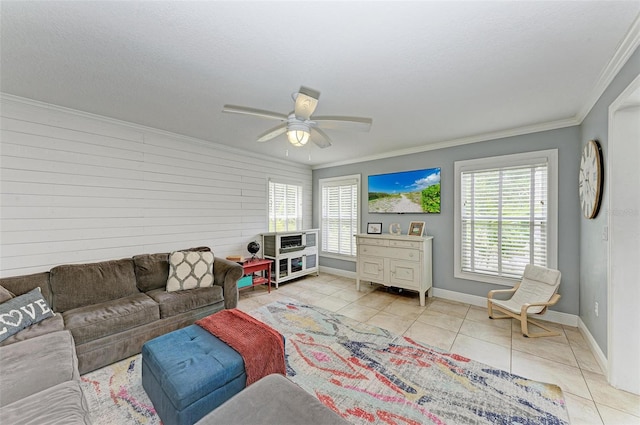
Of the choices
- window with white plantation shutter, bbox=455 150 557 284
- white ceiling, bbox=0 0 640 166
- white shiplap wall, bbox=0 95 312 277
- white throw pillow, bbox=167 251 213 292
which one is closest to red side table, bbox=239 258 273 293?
white shiplap wall, bbox=0 95 312 277

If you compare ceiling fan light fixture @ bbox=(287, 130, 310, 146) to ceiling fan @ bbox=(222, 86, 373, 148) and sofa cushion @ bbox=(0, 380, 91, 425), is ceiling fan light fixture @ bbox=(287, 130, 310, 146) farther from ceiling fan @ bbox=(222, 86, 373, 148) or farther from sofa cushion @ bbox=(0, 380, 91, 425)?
sofa cushion @ bbox=(0, 380, 91, 425)

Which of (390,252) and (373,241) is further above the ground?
(373,241)

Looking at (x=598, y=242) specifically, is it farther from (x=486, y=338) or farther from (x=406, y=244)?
(x=406, y=244)

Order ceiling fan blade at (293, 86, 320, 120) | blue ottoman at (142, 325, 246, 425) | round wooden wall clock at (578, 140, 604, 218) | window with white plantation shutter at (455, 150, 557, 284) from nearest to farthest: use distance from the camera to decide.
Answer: blue ottoman at (142, 325, 246, 425) → ceiling fan blade at (293, 86, 320, 120) → round wooden wall clock at (578, 140, 604, 218) → window with white plantation shutter at (455, 150, 557, 284)

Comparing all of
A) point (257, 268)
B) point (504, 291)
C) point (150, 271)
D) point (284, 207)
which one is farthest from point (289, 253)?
point (504, 291)

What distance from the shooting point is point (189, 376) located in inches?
62.9

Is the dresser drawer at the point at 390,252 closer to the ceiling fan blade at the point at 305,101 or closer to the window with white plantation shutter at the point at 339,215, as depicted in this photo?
the window with white plantation shutter at the point at 339,215

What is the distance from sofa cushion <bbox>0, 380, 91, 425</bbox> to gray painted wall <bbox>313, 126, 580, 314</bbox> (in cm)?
436

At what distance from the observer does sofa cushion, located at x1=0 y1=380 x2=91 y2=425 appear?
1165 millimetres

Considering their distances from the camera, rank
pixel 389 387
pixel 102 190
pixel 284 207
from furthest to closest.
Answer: pixel 284 207 → pixel 102 190 → pixel 389 387

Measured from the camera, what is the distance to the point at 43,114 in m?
2.70

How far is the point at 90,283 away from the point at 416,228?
454cm

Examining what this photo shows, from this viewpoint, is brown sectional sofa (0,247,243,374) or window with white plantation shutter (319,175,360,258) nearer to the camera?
brown sectional sofa (0,247,243,374)

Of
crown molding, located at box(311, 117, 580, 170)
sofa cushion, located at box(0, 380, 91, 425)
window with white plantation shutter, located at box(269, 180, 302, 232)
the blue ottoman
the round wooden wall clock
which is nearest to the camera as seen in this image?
sofa cushion, located at box(0, 380, 91, 425)
